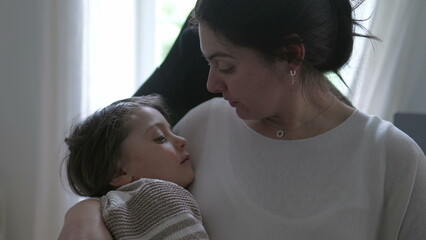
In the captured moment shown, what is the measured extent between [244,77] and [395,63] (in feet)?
4.09

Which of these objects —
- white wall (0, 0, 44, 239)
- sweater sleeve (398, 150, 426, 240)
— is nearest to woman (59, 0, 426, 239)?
sweater sleeve (398, 150, 426, 240)

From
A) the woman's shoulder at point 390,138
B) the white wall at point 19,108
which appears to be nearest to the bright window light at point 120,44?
the white wall at point 19,108

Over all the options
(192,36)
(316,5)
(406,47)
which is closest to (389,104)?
(406,47)

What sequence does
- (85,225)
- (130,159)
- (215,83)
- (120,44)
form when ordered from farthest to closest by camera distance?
(120,44), (130,159), (215,83), (85,225)

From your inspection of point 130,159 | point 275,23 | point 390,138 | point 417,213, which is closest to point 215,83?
point 275,23

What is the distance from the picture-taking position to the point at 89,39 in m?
2.00

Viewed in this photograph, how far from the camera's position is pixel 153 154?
117 centimetres

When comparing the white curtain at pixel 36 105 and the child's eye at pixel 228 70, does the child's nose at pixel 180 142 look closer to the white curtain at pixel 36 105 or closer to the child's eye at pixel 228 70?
the child's eye at pixel 228 70

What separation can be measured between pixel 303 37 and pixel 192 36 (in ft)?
1.55

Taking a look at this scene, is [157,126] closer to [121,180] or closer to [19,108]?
[121,180]

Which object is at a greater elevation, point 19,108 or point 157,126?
point 157,126

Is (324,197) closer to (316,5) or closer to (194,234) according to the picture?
(194,234)

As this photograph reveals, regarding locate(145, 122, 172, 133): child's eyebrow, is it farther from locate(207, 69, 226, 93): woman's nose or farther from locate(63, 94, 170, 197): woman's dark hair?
locate(207, 69, 226, 93): woman's nose

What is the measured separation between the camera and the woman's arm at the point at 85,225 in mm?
953
